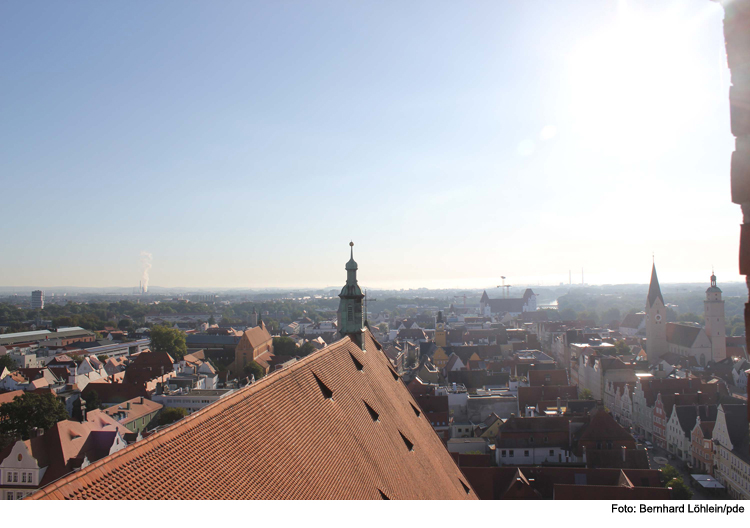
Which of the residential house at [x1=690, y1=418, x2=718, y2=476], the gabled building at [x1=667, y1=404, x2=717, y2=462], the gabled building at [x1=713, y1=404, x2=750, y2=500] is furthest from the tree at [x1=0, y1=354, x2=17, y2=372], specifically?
the gabled building at [x1=713, y1=404, x2=750, y2=500]

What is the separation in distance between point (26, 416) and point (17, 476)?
9.01m

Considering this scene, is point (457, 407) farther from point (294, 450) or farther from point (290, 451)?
point (290, 451)

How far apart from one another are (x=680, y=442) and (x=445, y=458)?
29.7m

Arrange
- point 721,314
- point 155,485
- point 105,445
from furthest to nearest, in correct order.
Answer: point 721,314, point 105,445, point 155,485

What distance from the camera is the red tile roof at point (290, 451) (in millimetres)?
4242

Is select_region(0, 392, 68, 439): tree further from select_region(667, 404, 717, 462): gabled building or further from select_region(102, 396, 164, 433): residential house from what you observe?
select_region(667, 404, 717, 462): gabled building

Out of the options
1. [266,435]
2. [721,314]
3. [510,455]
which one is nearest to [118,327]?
[510,455]

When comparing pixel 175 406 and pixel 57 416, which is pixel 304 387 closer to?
pixel 57 416

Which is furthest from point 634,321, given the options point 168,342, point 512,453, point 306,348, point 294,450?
point 294,450

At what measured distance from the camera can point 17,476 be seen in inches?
949

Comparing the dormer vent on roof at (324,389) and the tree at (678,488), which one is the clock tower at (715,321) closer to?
the tree at (678,488)

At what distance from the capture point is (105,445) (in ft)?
92.0

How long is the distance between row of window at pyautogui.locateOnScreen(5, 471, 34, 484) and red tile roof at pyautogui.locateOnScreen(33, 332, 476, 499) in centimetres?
A: 2203

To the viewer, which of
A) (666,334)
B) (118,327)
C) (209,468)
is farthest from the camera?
(118,327)
